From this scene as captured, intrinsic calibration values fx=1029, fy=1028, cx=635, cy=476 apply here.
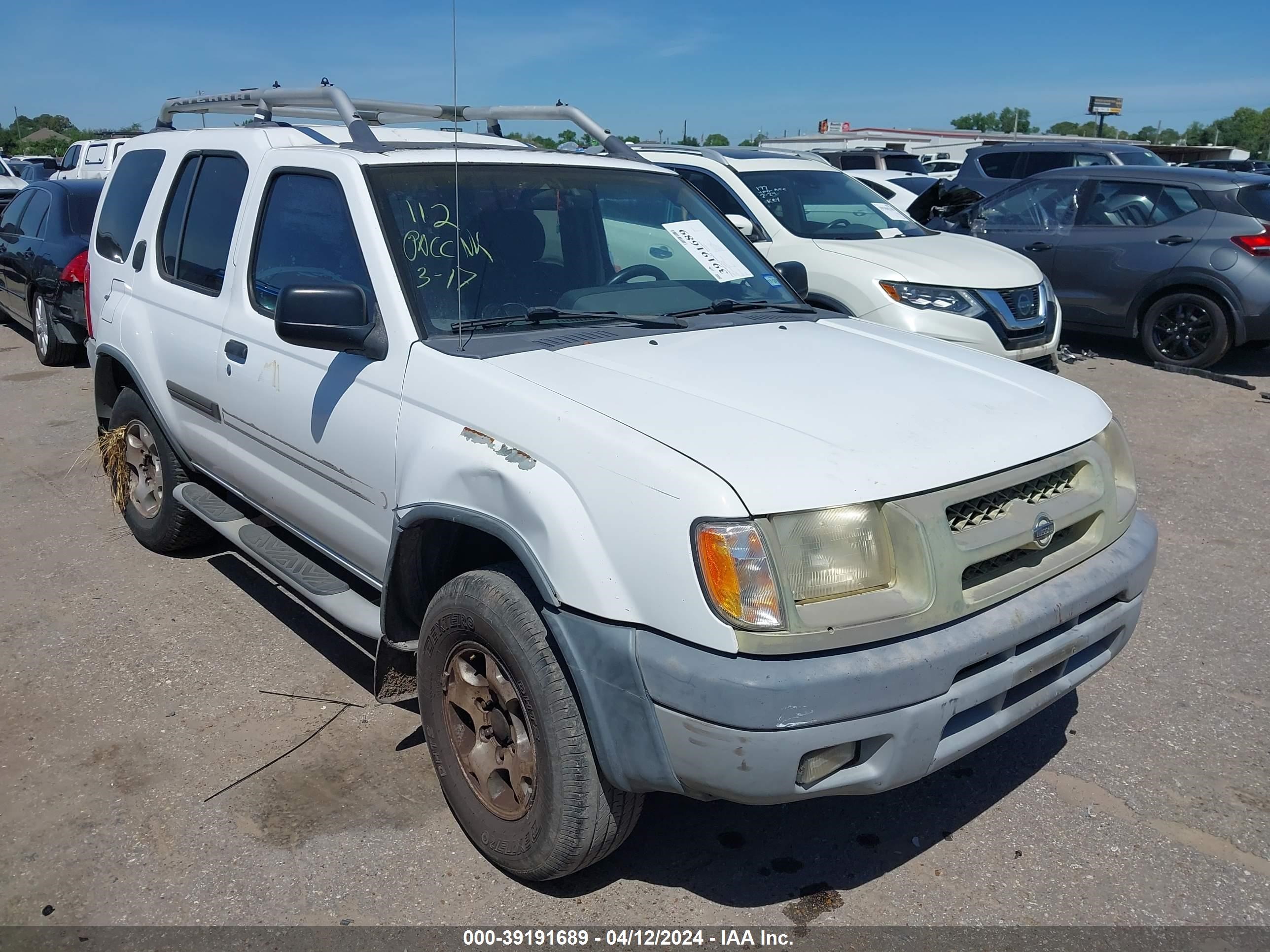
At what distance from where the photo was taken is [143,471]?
16.8 ft

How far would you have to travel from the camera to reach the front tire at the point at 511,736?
2.51 metres

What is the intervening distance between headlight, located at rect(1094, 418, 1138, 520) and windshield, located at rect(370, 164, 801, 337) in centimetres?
133

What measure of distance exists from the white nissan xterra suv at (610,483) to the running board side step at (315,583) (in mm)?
20

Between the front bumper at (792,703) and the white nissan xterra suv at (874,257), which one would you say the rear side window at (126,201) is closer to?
the front bumper at (792,703)

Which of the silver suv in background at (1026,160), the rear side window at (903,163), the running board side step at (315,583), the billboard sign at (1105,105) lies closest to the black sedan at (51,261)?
the running board side step at (315,583)

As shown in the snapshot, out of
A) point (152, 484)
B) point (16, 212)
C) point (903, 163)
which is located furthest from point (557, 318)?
point (903, 163)

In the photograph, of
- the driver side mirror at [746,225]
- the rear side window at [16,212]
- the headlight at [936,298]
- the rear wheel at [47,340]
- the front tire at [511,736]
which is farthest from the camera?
the rear side window at [16,212]

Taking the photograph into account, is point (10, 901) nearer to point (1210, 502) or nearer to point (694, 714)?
point (694, 714)

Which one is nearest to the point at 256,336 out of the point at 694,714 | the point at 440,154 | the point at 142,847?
the point at 440,154

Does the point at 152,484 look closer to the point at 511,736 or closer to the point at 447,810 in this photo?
the point at 447,810

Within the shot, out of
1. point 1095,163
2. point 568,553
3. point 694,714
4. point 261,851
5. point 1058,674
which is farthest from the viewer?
point 1095,163

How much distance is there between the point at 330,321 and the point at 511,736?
1308 mm

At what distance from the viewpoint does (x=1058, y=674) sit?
2779mm

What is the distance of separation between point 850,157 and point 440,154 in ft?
66.5
